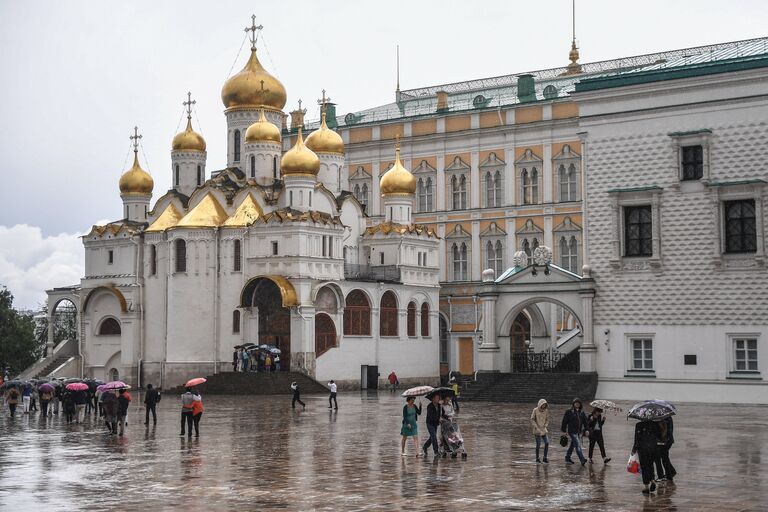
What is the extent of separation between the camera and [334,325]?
53.2m

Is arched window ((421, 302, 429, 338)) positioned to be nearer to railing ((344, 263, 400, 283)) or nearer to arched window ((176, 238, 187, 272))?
railing ((344, 263, 400, 283))

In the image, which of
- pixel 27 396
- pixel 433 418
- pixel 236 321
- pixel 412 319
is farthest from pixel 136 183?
pixel 433 418

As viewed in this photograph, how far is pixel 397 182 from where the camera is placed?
59.2m

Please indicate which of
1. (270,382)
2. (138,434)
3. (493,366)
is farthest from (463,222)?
(138,434)

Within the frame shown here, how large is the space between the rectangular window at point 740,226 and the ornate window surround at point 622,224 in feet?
7.21

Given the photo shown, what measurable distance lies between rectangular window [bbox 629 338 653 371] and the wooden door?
21.8m

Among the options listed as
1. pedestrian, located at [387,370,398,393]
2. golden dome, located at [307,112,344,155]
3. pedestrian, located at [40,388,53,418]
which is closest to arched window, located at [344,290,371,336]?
pedestrian, located at [387,370,398,393]

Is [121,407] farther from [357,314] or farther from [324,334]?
[357,314]

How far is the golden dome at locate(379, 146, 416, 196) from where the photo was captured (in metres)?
59.2

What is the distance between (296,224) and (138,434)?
25836 mm

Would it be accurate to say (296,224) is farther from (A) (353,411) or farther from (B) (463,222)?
(A) (353,411)

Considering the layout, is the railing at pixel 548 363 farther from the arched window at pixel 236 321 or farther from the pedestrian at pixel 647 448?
the pedestrian at pixel 647 448

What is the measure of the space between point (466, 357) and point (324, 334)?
405 inches

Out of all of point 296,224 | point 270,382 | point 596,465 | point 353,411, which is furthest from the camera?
point 296,224
